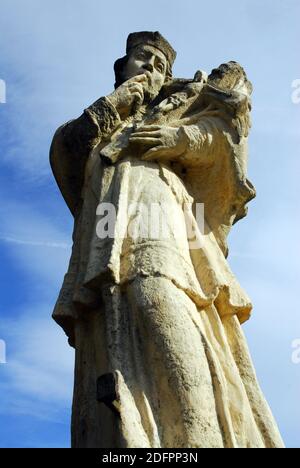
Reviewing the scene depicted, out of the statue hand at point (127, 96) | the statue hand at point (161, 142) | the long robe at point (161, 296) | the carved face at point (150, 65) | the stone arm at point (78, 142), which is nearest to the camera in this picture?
the long robe at point (161, 296)

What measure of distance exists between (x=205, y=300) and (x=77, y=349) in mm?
1033

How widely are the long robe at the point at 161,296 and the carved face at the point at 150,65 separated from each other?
46 centimetres

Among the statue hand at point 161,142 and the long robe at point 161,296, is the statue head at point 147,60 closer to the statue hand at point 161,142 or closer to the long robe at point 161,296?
the long robe at point 161,296

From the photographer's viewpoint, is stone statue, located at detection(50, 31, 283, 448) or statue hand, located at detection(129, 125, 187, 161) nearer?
stone statue, located at detection(50, 31, 283, 448)

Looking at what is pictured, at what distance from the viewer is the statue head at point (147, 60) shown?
7.90 metres

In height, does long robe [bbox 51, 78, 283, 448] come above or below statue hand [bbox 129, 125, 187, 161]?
below

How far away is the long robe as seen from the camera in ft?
17.5

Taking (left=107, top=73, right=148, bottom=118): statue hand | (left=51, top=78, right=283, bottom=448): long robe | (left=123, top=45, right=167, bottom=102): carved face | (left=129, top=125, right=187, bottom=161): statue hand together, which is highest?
(left=123, top=45, right=167, bottom=102): carved face

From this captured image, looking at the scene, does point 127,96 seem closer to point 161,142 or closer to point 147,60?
point 161,142

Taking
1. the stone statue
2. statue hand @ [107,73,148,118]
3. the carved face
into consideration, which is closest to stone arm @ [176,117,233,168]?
the stone statue

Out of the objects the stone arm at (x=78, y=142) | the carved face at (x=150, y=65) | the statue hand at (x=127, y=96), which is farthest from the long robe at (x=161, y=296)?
the carved face at (x=150, y=65)

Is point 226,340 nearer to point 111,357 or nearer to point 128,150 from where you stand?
point 111,357

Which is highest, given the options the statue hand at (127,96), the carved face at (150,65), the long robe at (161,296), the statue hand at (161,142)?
the carved face at (150,65)

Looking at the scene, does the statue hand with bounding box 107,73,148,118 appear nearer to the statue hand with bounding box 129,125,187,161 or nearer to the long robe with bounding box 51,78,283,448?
the long robe with bounding box 51,78,283,448
